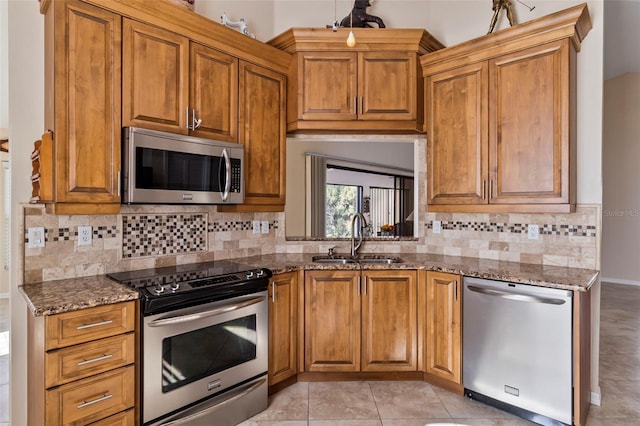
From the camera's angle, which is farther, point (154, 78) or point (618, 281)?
point (618, 281)

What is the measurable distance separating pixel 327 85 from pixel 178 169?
135 cm

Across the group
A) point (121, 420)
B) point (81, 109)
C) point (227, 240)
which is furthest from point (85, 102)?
point (121, 420)

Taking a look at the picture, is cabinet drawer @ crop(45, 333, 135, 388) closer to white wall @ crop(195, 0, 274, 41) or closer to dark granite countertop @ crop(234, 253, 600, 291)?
dark granite countertop @ crop(234, 253, 600, 291)

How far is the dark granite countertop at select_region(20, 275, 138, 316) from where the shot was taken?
1646mm

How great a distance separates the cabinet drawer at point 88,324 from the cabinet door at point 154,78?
1041 mm

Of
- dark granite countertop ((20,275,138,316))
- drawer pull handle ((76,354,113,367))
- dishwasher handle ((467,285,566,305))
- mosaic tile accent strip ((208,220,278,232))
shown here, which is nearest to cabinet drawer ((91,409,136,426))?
drawer pull handle ((76,354,113,367))

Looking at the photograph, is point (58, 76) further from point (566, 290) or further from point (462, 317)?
point (566, 290)

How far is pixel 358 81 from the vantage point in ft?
9.72

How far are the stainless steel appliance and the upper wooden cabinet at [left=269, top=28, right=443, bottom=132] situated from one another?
1364 mm

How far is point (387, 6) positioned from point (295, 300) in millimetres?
2744

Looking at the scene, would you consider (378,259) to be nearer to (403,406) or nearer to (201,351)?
(403,406)

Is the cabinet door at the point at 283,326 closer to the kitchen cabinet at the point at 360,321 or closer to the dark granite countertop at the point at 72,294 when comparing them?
the kitchen cabinet at the point at 360,321

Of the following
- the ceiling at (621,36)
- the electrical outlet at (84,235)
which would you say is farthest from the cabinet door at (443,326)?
the ceiling at (621,36)

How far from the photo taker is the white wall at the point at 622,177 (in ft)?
19.5
